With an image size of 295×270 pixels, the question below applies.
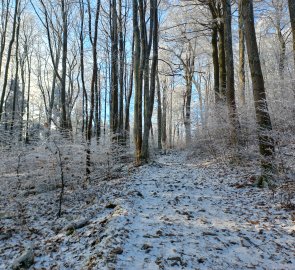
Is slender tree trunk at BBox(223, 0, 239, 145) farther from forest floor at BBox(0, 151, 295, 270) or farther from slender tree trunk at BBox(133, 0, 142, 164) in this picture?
slender tree trunk at BBox(133, 0, 142, 164)

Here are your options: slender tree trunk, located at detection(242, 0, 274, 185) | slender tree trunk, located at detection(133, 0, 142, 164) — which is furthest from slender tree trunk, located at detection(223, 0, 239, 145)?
slender tree trunk, located at detection(133, 0, 142, 164)

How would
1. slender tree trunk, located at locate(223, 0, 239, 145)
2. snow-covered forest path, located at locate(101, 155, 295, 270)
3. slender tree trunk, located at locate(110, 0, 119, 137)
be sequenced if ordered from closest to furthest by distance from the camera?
snow-covered forest path, located at locate(101, 155, 295, 270) < slender tree trunk, located at locate(223, 0, 239, 145) < slender tree trunk, located at locate(110, 0, 119, 137)

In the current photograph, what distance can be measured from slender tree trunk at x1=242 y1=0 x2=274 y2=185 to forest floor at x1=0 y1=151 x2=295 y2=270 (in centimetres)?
63

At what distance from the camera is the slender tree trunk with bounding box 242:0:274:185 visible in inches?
234

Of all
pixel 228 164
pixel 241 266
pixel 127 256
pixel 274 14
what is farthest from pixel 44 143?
pixel 274 14

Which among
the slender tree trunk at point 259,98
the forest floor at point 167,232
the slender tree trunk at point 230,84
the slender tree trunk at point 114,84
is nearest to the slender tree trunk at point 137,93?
the slender tree trunk at point 114,84

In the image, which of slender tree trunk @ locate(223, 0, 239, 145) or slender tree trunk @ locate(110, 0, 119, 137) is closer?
slender tree trunk @ locate(223, 0, 239, 145)

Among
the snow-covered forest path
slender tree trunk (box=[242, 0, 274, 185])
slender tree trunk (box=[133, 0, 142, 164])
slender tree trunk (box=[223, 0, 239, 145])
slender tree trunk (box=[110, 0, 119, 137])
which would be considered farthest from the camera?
slender tree trunk (box=[110, 0, 119, 137])

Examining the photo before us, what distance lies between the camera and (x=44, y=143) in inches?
Answer: 249

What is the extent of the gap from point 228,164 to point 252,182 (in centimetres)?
248

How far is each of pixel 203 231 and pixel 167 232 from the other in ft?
1.82

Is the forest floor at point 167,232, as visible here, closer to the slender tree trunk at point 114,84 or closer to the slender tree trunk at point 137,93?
the slender tree trunk at point 137,93

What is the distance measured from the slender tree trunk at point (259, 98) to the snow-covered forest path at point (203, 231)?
669 millimetres

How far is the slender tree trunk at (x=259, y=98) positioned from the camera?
5938 mm
